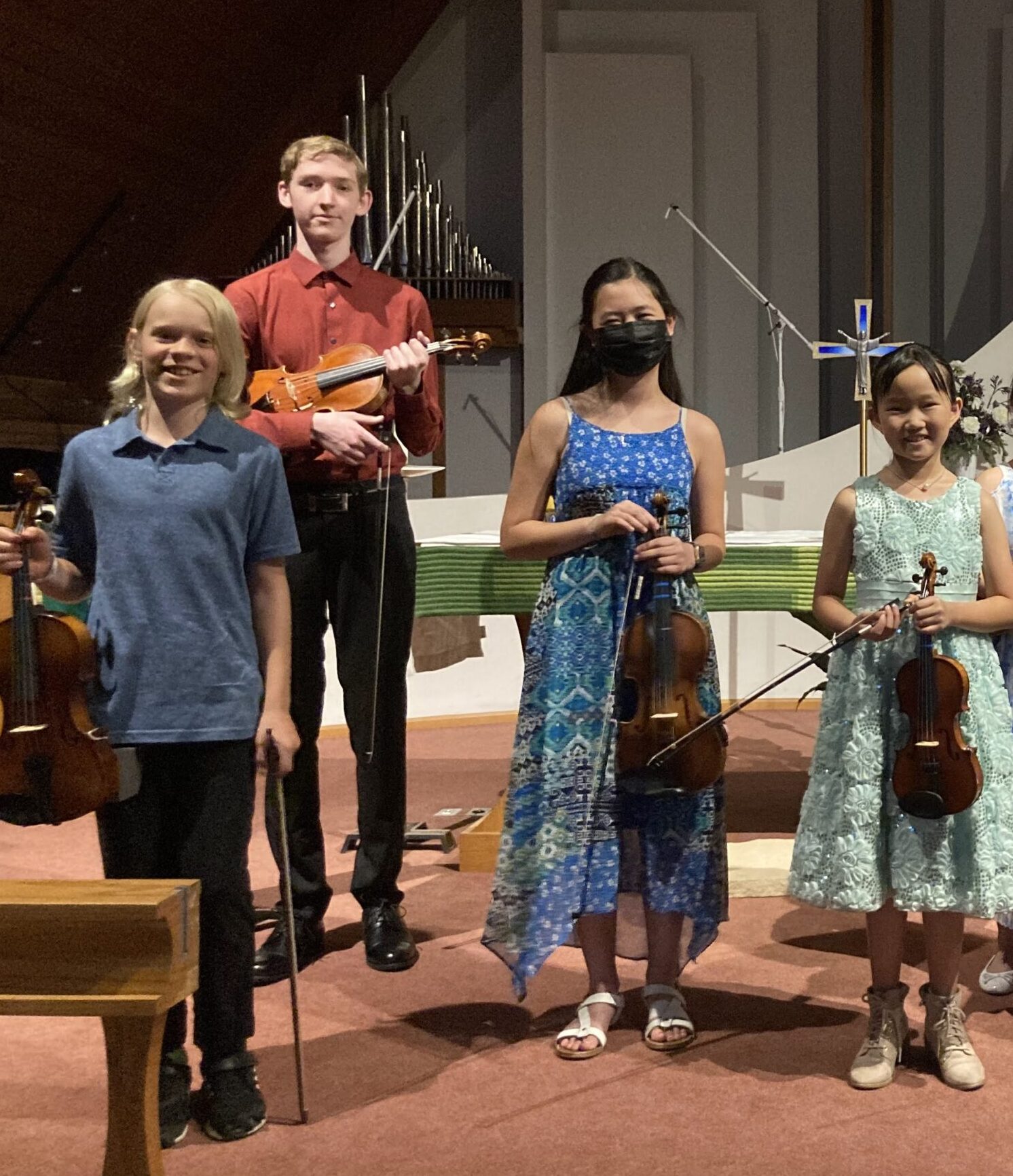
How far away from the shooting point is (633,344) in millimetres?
2709

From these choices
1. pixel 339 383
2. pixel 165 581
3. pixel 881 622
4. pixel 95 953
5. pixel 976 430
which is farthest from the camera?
pixel 976 430

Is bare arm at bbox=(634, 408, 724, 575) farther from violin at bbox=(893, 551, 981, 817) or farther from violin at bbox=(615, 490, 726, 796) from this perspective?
violin at bbox=(893, 551, 981, 817)

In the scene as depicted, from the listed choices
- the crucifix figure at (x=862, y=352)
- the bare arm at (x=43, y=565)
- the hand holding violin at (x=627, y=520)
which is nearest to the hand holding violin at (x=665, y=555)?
the hand holding violin at (x=627, y=520)

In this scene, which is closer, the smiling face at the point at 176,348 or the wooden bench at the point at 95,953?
the wooden bench at the point at 95,953

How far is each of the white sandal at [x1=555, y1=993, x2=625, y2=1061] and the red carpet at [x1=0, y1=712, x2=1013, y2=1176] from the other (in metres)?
0.02

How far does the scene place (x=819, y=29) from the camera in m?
10.1

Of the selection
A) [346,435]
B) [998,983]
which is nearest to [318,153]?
[346,435]

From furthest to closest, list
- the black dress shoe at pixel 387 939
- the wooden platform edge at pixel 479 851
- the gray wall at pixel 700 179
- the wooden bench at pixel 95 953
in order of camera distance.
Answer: the gray wall at pixel 700 179
the wooden platform edge at pixel 479 851
the black dress shoe at pixel 387 939
the wooden bench at pixel 95 953

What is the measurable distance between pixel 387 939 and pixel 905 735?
4.53 feet

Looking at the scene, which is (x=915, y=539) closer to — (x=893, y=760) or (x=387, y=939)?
(x=893, y=760)

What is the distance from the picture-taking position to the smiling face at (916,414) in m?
2.61

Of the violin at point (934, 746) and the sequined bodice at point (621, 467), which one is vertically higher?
the sequined bodice at point (621, 467)

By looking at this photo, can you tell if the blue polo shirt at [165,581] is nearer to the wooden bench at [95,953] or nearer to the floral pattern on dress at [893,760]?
the wooden bench at [95,953]

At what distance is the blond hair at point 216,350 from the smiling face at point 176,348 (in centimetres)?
1
